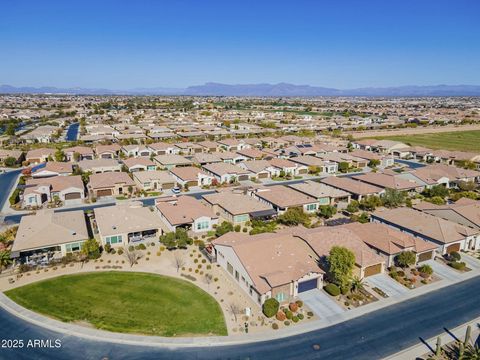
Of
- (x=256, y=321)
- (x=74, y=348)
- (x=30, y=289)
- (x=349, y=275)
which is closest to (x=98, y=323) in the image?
(x=74, y=348)

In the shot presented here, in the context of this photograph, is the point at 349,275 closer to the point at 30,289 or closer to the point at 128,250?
the point at 128,250

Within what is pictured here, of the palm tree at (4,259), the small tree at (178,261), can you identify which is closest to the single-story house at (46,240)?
the palm tree at (4,259)

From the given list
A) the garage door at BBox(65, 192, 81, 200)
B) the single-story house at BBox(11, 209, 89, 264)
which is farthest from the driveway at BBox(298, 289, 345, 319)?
the garage door at BBox(65, 192, 81, 200)

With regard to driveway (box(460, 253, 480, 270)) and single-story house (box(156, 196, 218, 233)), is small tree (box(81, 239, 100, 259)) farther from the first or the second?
driveway (box(460, 253, 480, 270))

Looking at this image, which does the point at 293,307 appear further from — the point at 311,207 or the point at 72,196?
the point at 72,196

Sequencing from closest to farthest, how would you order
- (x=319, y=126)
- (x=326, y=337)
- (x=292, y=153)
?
(x=326, y=337)
(x=292, y=153)
(x=319, y=126)

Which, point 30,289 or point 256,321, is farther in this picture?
point 30,289

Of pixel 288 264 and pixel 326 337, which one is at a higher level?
pixel 288 264

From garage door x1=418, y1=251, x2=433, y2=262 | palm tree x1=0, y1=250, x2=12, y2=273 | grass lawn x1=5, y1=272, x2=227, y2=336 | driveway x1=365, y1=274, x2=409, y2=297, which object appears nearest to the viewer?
grass lawn x1=5, y1=272, x2=227, y2=336
